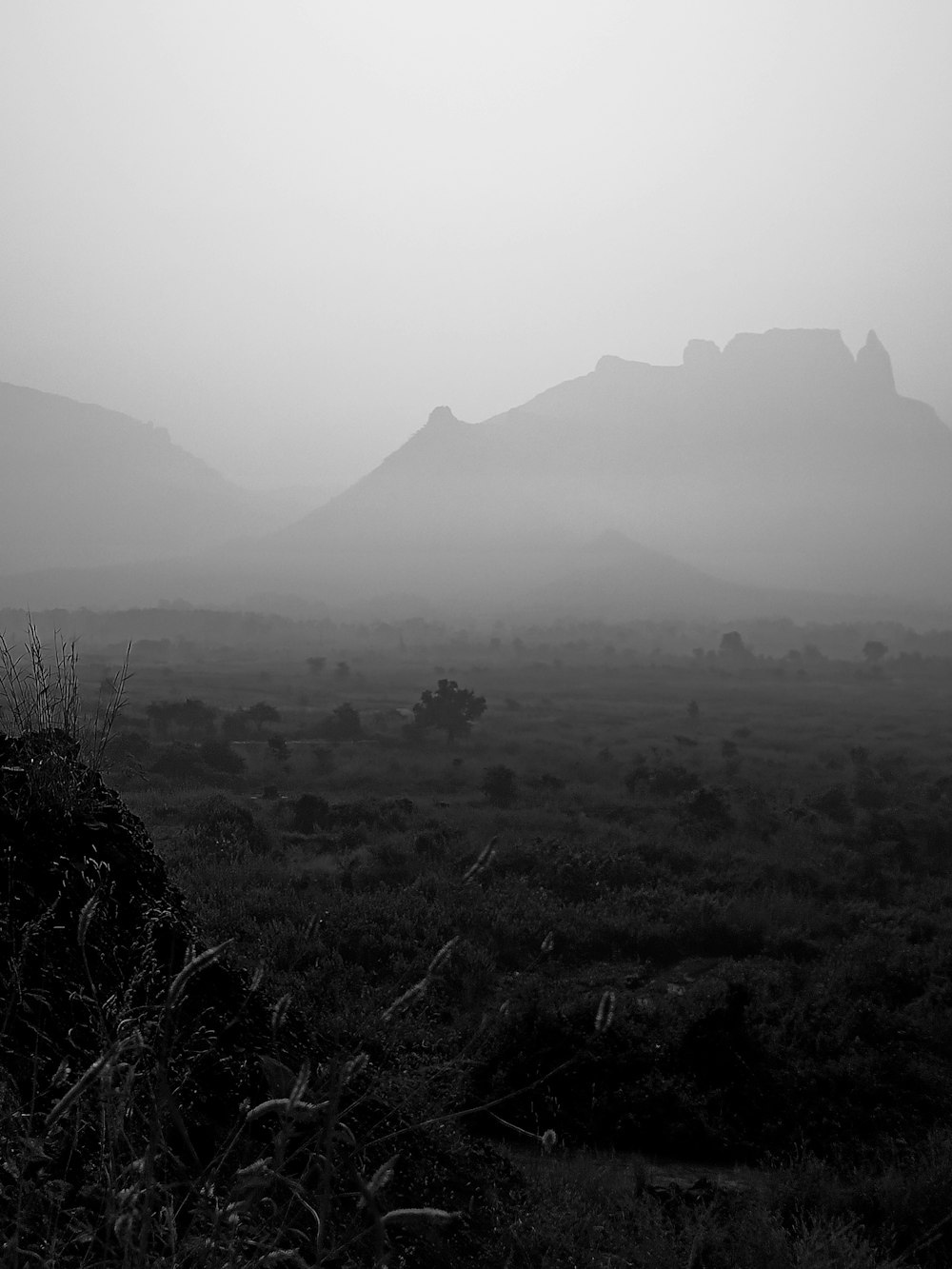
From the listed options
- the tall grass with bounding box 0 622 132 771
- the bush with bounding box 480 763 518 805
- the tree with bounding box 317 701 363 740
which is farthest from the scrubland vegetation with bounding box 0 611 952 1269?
the tree with bounding box 317 701 363 740

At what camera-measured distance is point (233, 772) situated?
22.8m

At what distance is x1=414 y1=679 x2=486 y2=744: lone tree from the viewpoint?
31.4 meters

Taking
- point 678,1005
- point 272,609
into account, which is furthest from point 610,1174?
point 272,609

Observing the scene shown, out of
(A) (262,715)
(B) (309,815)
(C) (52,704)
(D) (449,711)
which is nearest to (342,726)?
(A) (262,715)

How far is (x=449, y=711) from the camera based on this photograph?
3191cm

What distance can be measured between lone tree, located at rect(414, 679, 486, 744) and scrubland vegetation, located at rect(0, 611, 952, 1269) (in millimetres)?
4308

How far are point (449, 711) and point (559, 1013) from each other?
24652 millimetres

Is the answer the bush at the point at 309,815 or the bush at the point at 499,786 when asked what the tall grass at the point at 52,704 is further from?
the bush at the point at 499,786

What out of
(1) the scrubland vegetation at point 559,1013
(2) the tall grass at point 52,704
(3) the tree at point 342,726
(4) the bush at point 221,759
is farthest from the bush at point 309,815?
(3) the tree at point 342,726

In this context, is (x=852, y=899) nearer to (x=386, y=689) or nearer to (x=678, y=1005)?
(x=678, y=1005)

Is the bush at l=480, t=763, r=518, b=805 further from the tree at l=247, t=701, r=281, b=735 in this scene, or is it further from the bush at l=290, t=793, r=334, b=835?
the tree at l=247, t=701, r=281, b=735

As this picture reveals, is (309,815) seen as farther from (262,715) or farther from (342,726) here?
(262,715)

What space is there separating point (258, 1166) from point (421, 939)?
8051 millimetres

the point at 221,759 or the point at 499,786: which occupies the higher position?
the point at 499,786
